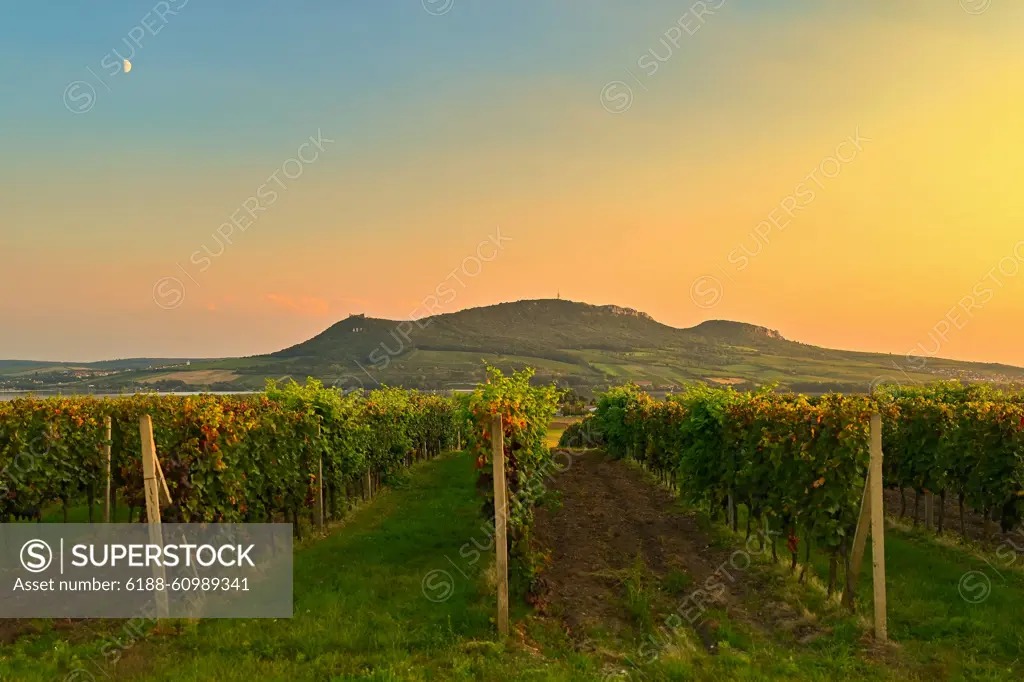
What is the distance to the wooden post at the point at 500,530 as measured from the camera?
324 inches

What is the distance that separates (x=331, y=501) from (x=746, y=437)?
39.6 feet

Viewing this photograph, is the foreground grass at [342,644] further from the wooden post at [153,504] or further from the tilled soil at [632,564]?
the tilled soil at [632,564]

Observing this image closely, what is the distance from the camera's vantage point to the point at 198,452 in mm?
9961

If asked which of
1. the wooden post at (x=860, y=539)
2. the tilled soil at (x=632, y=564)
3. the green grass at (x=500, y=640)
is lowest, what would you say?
the tilled soil at (x=632, y=564)

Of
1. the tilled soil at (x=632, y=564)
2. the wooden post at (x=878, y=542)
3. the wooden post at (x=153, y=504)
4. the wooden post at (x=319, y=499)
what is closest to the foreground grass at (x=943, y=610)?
the wooden post at (x=878, y=542)

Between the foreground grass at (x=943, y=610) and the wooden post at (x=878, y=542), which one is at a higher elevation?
the wooden post at (x=878, y=542)

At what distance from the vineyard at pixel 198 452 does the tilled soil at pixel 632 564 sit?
12.8ft

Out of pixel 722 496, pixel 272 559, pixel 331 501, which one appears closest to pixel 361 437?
pixel 331 501

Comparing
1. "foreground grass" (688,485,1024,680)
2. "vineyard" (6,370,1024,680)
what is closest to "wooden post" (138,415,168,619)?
"vineyard" (6,370,1024,680)

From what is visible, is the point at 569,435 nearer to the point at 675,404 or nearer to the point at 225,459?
the point at 675,404

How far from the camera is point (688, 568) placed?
12008mm

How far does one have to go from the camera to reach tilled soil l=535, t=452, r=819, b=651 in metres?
9.18

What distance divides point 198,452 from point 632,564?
27.9 feet

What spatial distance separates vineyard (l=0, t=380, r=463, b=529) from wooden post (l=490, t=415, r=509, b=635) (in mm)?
2788
